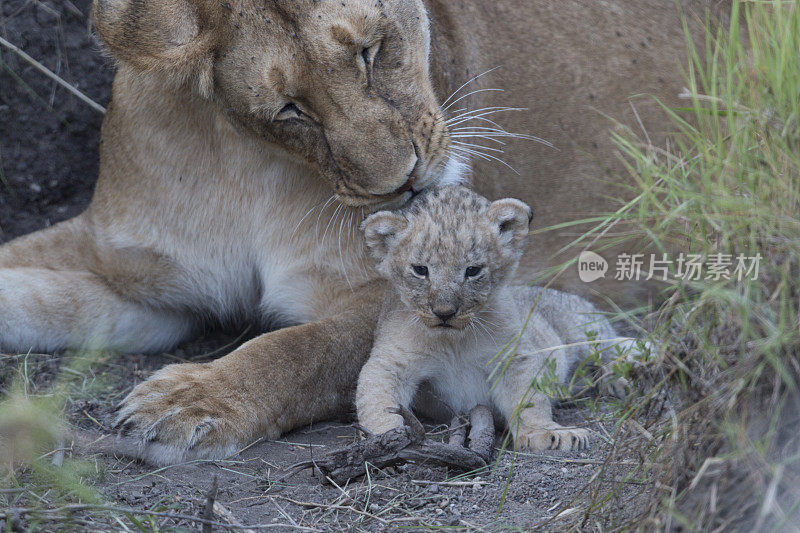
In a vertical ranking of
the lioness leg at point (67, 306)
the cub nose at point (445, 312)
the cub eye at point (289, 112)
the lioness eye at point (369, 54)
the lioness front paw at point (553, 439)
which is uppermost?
the lioness eye at point (369, 54)

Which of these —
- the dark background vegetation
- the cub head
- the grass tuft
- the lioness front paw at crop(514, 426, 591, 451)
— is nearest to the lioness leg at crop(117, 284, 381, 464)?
the cub head

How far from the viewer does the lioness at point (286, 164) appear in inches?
99.6

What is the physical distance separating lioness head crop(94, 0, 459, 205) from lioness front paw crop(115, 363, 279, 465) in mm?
687

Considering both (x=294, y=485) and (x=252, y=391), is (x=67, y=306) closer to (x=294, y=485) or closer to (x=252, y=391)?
(x=252, y=391)

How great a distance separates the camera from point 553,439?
2451mm

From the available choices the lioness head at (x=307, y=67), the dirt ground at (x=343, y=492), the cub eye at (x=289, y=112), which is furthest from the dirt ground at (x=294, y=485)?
the cub eye at (x=289, y=112)

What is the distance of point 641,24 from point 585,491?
2412 mm

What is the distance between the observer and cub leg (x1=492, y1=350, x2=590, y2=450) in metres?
2.45

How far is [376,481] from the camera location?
7.58ft

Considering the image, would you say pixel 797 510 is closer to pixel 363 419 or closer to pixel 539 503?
pixel 539 503

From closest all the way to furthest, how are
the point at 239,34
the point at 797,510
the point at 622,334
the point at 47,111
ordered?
the point at 797,510 < the point at 239,34 < the point at 622,334 < the point at 47,111

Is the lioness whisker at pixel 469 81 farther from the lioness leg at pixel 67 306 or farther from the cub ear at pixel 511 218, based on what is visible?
the lioness leg at pixel 67 306

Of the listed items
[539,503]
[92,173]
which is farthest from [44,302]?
[539,503]

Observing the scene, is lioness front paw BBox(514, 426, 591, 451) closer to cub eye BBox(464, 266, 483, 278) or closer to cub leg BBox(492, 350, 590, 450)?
cub leg BBox(492, 350, 590, 450)
